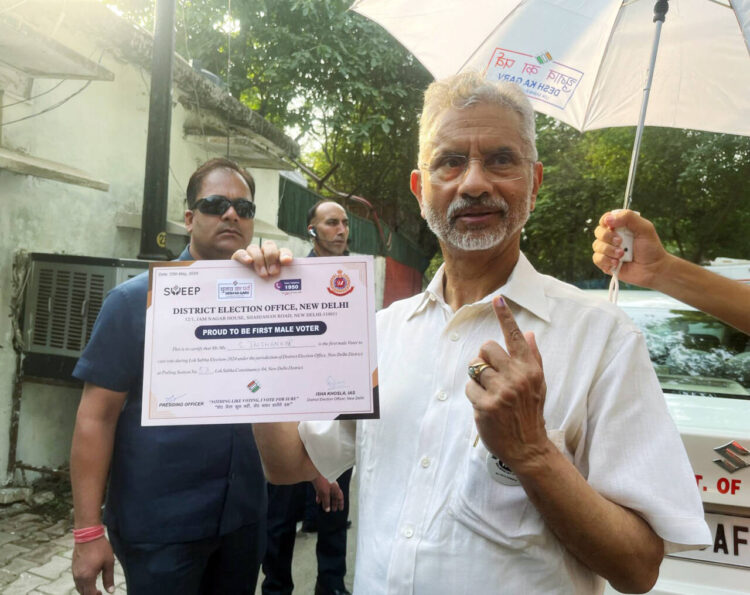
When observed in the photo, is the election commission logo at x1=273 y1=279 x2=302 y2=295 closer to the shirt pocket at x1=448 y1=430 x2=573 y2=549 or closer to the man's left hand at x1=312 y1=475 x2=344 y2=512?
the shirt pocket at x1=448 y1=430 x2=573 y2=549

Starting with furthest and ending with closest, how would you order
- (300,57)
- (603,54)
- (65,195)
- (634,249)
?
(300,57) < (65,195) < (603,54) < (634,249)

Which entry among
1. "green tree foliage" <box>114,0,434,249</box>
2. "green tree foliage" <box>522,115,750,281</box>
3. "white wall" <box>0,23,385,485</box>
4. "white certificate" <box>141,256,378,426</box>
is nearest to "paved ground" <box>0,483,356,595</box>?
"white wall" <box>0,23,385,485</box>

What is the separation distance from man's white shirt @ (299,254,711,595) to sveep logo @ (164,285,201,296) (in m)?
0.57

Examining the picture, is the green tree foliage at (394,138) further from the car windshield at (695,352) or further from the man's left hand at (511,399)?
the man's left hand at (511,399)

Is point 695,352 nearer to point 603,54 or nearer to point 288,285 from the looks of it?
point 603,54

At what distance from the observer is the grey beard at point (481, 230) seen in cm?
150

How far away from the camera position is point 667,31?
2.54 meters

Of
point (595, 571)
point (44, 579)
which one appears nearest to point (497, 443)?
point (595, 571)

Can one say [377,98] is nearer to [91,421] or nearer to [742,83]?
[742,83]

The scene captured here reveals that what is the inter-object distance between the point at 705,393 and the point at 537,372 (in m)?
2.38

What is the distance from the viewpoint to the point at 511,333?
112 centimetres

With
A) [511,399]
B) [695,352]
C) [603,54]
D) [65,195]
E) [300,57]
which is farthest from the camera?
[300,57]

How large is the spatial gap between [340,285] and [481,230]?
1.33 feet

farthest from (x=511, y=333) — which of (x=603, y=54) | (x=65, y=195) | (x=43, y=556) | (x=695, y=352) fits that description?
(x=65, y=195)
